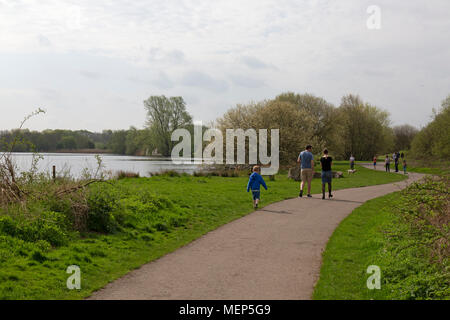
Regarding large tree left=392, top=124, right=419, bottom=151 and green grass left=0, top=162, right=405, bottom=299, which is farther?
large tree left=392, top=124, right=419, bottom=151

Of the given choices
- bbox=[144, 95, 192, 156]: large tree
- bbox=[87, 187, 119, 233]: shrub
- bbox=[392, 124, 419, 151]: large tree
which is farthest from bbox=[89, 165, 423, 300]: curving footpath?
bbox=[392, 124, 419, 151]: large tree

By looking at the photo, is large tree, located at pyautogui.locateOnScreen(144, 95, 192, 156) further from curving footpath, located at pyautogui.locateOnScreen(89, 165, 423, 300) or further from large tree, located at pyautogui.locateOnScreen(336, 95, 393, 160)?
curving footpath, located at pyautogui.locateOnScreen(89, 165, 423, 300)

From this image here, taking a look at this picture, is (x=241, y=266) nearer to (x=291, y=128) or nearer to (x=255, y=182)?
(x=255, y=182)

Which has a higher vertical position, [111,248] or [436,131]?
[436,131]

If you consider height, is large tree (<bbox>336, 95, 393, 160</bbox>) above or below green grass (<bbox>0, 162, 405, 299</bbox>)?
above

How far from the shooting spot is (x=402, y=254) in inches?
267

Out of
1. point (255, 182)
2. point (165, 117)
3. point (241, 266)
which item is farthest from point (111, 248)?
point (165, 117)

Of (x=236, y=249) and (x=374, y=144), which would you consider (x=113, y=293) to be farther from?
(x=374, y=144)

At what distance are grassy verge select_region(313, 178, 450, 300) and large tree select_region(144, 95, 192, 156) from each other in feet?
194

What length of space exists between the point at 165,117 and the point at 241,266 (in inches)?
A: 2514

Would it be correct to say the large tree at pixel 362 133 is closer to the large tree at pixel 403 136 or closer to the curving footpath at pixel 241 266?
the large tree at pixel 403 136

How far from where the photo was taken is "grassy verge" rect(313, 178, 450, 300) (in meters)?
5.39

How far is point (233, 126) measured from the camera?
4262 cm

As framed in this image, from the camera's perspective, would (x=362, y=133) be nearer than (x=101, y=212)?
No
